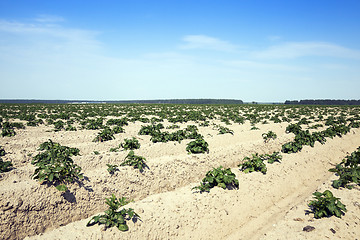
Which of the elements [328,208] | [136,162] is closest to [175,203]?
[136,162]

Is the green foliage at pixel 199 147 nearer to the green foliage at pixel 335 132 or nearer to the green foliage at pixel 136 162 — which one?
the green foliage at pixel 136 162

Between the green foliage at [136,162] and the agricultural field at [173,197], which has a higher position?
the green foliage at [136,162]

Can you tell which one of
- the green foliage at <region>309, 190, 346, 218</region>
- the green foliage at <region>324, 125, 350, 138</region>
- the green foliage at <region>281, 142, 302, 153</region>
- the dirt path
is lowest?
the dirt path

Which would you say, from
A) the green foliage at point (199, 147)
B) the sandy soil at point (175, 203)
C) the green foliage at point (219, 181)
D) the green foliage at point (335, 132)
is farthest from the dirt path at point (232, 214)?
the green foliage at point (335, 132)

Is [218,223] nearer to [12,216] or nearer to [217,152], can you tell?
[217,152]

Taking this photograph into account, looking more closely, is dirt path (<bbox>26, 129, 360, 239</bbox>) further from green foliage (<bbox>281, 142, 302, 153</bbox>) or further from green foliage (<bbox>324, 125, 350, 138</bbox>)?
green foliage (<bbox>324, 125, 350, 138</bbox>)

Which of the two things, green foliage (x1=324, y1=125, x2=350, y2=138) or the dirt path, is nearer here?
the dirt path

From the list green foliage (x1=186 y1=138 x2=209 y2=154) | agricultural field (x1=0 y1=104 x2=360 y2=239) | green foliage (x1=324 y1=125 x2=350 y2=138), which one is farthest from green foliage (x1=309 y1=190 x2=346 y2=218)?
green foliage (x1=324 y1=125 x2=350 y2=138)

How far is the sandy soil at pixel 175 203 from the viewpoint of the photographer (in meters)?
5.20

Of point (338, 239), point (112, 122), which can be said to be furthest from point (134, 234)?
point (112, 122)

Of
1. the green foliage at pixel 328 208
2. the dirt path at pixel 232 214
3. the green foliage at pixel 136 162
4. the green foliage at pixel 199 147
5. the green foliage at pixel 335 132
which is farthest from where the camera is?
the green foliage at pixel 335 132

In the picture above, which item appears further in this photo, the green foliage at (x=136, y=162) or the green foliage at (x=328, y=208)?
the green foliage at (x=136, y=162)

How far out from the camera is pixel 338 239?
185 inches

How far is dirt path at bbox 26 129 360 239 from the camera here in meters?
5.20
